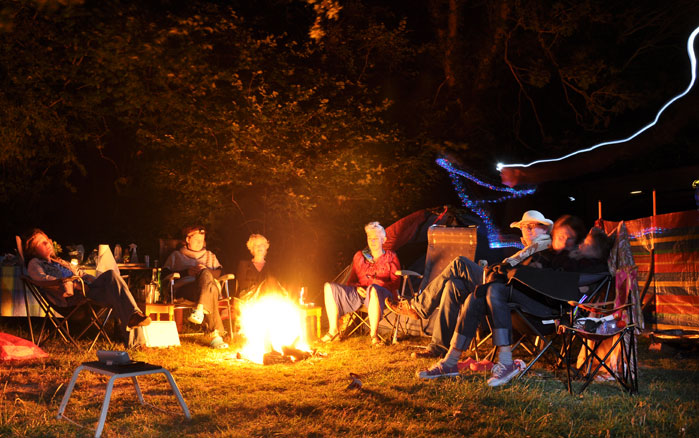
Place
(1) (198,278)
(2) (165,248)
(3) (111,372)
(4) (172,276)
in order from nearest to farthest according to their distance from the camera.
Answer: (3) (111,372), (4) (172,276), (1) (198,278), (2) (165,248)

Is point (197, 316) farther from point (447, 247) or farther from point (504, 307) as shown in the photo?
point (504, 307)

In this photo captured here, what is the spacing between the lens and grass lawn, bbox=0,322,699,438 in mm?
2711

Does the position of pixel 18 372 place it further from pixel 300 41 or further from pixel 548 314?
pixel 300 41

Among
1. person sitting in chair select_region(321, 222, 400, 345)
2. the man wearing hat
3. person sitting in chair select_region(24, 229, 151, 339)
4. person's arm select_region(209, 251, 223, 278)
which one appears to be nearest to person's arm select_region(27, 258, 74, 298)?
person sitting in chair select_region(24, 229, 151, 339)

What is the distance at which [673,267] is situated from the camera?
5.54 metres

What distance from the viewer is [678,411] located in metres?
2.94

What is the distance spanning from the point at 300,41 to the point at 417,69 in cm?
203

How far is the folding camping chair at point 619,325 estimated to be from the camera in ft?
11.1

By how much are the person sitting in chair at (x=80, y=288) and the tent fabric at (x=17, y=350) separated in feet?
1.58

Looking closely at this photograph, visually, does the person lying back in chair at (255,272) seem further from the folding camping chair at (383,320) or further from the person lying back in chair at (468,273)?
the person lying back in chair at (468,273)

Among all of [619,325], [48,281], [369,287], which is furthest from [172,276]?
[619,325]

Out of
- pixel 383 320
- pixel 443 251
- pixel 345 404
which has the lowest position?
pixel 345 404

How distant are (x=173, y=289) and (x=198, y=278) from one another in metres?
0.28

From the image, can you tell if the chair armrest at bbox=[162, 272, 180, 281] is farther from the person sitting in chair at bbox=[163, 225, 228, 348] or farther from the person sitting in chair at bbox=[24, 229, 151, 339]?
the person sitting in chair at bbox=[24, 229, 151, 339]
